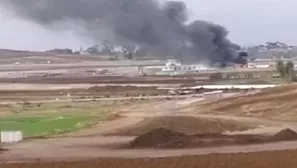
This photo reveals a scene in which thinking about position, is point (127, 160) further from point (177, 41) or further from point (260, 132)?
point (177, 41)

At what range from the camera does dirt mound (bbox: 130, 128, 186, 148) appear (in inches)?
1430

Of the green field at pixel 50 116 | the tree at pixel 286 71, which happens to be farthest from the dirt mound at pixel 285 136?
the tree at pixel 286 71

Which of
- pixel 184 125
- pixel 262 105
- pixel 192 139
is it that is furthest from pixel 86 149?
pixel 262 105

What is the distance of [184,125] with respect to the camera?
47.2 metres

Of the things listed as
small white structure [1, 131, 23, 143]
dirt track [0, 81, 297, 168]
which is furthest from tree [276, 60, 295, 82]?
small white structure [1, 131, 23, 143]

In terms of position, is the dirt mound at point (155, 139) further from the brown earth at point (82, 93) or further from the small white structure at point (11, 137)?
the brown earth at point (82, 93)

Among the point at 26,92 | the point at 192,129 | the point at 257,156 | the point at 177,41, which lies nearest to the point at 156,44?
the point at 177,41

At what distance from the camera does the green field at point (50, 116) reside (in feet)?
158

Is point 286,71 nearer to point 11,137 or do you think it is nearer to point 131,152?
point 11,137

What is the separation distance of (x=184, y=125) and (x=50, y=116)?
50.7 feet

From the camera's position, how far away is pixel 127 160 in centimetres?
2819

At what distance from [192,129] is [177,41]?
50528 millimetres

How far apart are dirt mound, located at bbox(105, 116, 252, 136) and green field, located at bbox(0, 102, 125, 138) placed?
4140mm

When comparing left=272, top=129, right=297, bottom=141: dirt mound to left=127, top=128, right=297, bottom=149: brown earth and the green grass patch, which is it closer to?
left=127, top=128, right=297, bottom=149: brown earth
